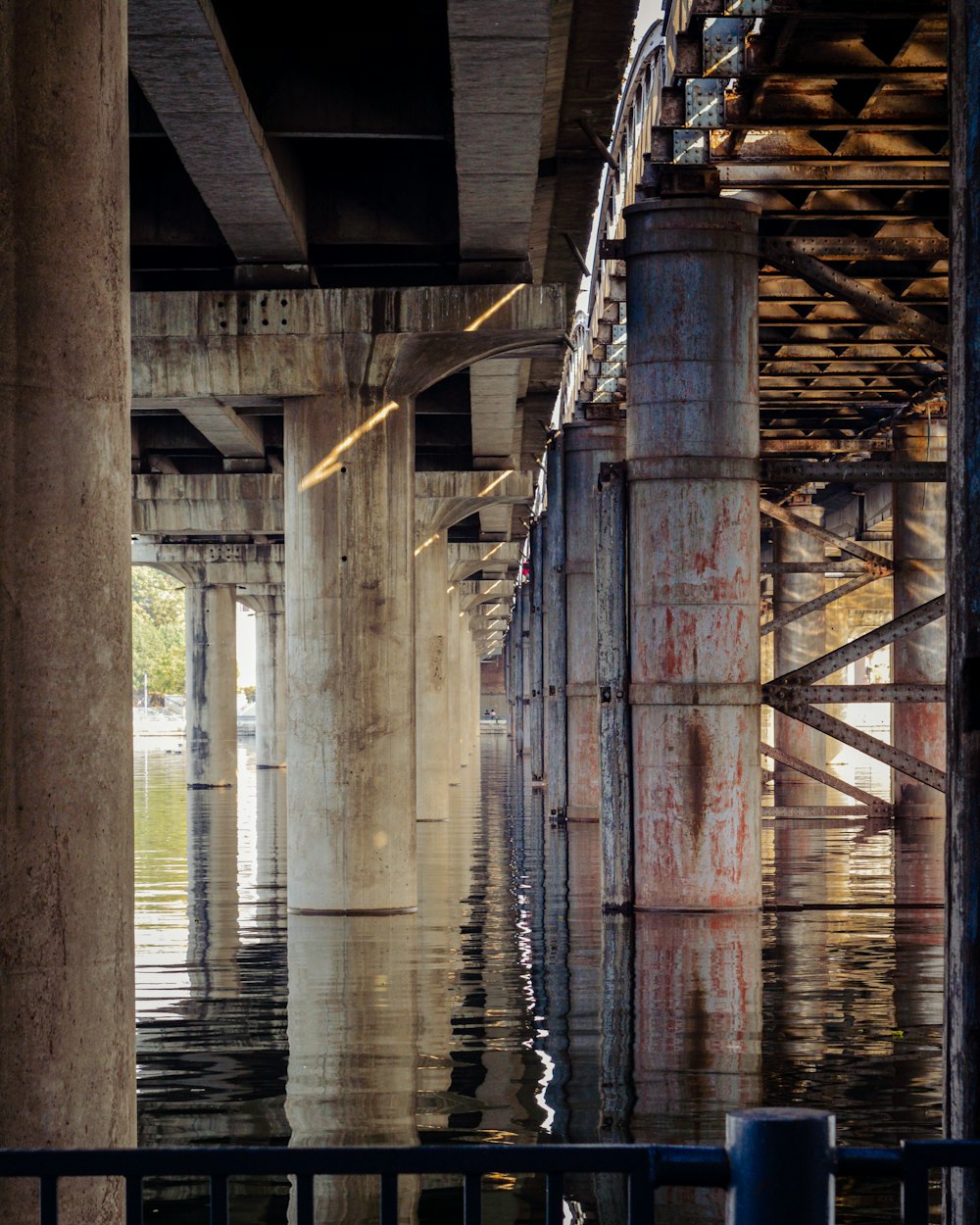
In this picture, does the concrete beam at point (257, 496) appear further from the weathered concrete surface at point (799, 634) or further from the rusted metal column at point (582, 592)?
the weathered concrete surface at point (799, 634)

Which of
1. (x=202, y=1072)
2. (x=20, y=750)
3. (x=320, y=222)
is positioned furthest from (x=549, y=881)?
(x=20, y=750)

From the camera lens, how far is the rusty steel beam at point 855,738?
1862 cm

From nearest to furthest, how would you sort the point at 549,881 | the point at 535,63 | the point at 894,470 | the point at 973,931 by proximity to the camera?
the point at 973,931, the point at 535,63, the point at 894,470, the point at 549,881

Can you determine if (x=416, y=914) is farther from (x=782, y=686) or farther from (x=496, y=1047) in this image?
(x=496, y=1047)

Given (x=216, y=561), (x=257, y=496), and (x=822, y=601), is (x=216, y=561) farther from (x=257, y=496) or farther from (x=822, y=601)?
(x=822, y=601)

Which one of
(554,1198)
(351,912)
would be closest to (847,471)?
(351,912)

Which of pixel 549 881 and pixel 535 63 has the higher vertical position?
pixel 535 63

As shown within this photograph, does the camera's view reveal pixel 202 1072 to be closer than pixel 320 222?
Yes

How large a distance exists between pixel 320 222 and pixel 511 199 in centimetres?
242

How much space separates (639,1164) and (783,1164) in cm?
31

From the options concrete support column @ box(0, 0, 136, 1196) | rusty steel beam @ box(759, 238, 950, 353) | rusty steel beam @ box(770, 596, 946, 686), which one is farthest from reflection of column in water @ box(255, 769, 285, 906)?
concrete support column @ box(0, 0, 136, 1196)

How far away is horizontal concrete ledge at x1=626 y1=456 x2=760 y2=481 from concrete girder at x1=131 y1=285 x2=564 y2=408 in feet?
8.89

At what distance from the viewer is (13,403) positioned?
693 cm

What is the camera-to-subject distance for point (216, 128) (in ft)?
49.6
